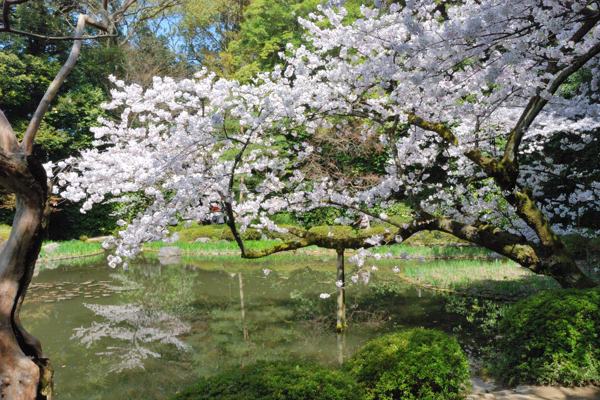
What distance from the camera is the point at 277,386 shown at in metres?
2.26

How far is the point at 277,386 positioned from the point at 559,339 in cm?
291

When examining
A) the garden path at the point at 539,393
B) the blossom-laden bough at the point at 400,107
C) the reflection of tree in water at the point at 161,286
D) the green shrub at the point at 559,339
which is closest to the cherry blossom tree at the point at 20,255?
the blossom-laden bough at the point at 400,107

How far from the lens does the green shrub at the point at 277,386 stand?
7.27 feet

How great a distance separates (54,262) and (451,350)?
45.7 ft

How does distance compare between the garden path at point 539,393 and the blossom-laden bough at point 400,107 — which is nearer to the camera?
the garden path at point 539,393

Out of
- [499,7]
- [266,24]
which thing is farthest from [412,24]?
[266,24]

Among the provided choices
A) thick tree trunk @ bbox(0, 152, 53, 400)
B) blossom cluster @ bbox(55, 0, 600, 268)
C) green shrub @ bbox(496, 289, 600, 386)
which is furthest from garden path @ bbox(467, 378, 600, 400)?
thick tree trunk @ bbox(0, 152, 53, 400)

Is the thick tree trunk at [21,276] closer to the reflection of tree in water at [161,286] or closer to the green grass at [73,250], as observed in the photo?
the reflection of tree in water at [161,286]

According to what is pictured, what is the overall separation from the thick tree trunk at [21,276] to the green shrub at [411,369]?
224 cm

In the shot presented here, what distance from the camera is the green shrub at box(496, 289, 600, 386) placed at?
3.68m

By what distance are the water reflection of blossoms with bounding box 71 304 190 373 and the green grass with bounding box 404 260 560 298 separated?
5.63 m

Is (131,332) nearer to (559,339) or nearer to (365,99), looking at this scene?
(365,99)

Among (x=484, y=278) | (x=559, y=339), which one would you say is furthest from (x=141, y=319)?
(x=484, y=278)

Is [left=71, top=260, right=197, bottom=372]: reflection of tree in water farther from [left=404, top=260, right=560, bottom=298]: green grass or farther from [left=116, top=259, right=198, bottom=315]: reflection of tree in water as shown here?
[left=404, top=260, right=560, bottom=298]: green grass
